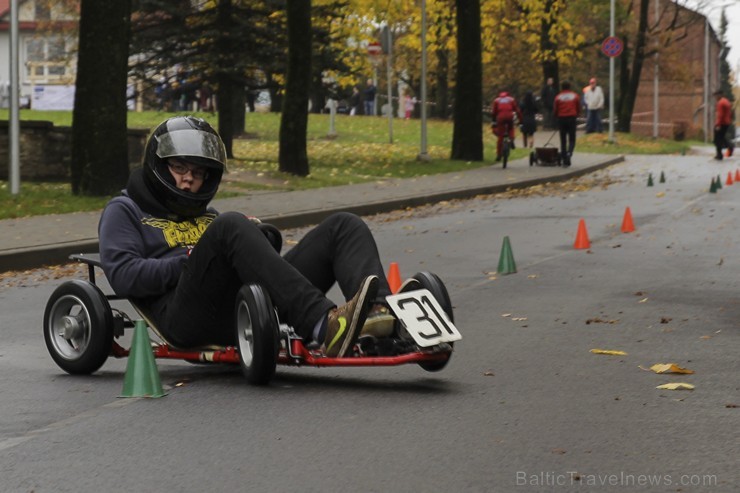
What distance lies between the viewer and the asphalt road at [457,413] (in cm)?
540

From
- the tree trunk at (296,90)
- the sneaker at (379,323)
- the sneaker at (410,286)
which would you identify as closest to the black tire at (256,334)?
the sneaker at (379,323)

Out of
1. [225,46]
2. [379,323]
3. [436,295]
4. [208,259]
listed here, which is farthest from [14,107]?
[379,323]

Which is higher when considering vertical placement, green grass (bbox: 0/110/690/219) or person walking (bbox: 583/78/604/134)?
person walking (bbox: 583/78/604/134)

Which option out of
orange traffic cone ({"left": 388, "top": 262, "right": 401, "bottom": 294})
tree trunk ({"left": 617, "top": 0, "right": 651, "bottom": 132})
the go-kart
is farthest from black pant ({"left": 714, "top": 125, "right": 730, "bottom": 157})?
the go-kart

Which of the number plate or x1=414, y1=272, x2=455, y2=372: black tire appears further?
x1=414, y1=272, x2=455, y2=372: black tire

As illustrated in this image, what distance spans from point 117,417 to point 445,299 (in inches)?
68.3

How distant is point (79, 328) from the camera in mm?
7844

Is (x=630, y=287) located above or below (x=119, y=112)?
below

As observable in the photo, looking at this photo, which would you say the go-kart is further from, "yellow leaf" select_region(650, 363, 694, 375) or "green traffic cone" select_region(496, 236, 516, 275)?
"green traffic cone" select_region(496, 236, 516, 275)

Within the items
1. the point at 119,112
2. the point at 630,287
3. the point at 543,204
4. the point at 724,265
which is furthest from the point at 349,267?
the point at 543,204

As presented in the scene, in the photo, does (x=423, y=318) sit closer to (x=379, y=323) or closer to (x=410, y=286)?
(x=379, y=323)

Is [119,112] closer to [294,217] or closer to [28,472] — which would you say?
[294,217]

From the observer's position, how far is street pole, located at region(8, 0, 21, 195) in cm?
1944

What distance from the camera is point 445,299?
727 cm
